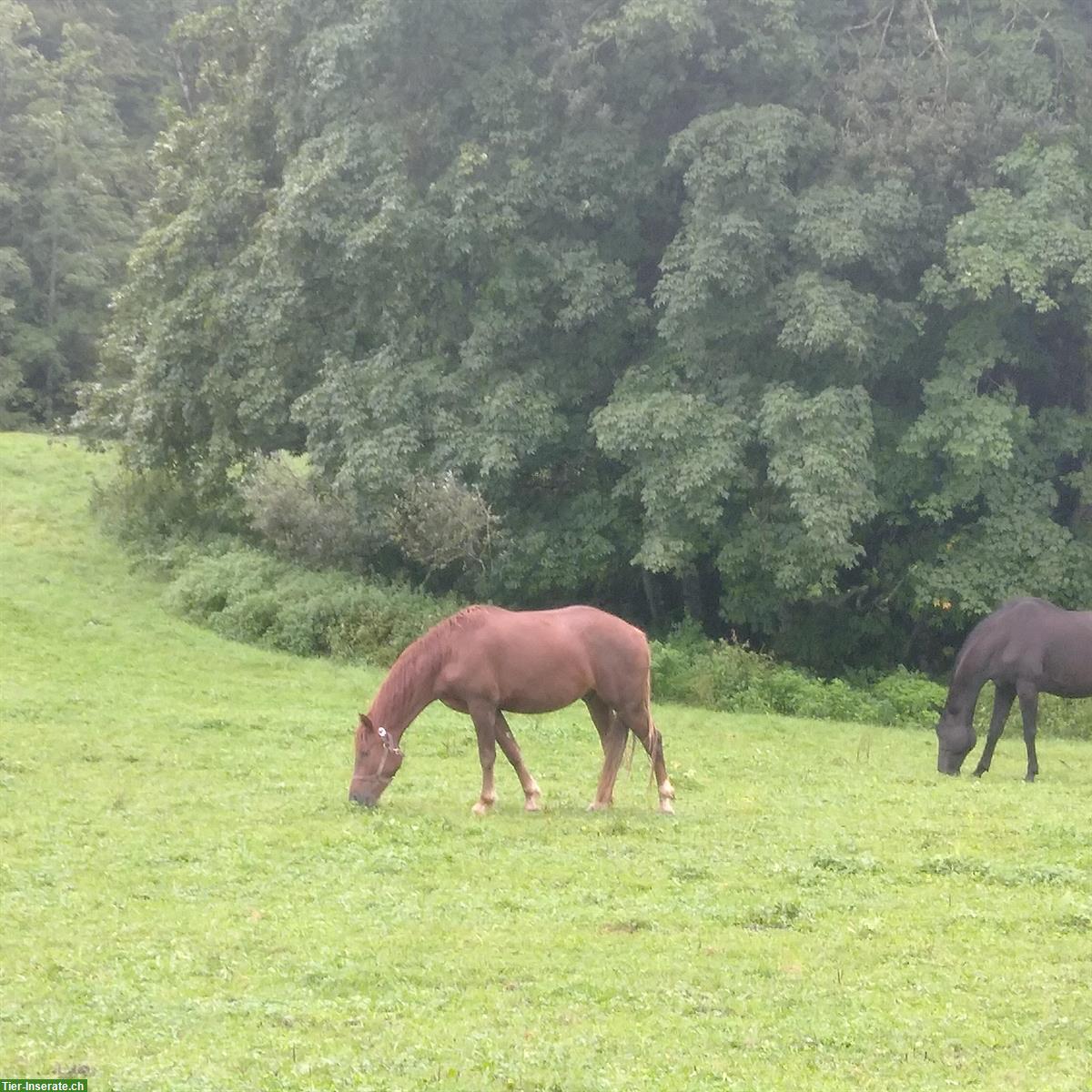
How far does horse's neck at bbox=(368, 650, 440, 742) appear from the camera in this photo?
11.5 metres

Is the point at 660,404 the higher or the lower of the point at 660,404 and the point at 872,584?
the higher

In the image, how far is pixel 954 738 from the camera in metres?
15.3

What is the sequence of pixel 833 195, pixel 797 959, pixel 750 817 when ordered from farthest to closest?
1. pixel 833 195
2. pixel 750 817
3. pixel 797 959

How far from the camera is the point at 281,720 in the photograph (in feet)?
55.9

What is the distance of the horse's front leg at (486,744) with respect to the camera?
11.5 metres

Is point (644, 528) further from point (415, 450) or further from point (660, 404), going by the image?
point (415, 450)

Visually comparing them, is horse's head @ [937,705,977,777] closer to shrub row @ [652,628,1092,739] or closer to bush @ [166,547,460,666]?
shrub row @ [652,628,1092,739]

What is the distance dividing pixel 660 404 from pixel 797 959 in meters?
14.9

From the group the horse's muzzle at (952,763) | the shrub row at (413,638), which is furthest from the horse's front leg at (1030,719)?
the shrub row at (413,638)

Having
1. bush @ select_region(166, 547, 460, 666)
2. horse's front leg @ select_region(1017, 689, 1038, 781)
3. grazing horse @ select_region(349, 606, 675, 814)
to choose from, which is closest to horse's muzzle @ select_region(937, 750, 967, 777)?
horse's front leg @ select_region(1017, 689, 1038, 781)

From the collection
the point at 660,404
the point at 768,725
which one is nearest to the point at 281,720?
the point at 768,725

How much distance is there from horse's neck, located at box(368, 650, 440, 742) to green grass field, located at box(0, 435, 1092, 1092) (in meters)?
0.76

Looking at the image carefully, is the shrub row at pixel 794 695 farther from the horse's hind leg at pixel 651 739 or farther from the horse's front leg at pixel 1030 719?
the horse's hind leg at pixel 651 739

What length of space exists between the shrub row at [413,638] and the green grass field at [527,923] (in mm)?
4772
